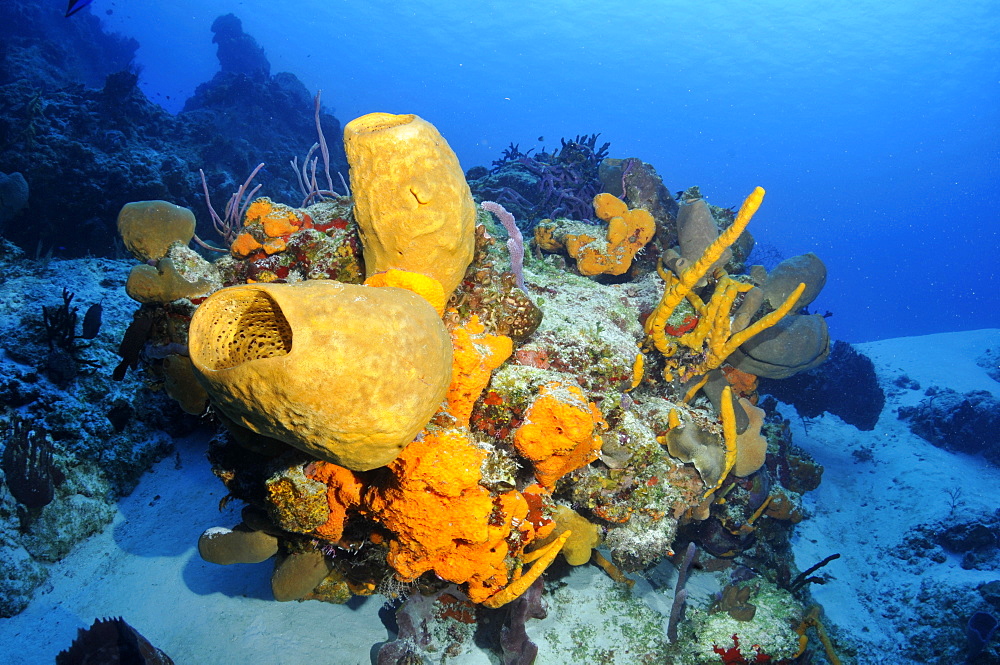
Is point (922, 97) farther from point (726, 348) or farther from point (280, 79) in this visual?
point (726, 348)

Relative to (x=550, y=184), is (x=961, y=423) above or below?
above

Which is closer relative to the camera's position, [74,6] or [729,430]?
[729,430]

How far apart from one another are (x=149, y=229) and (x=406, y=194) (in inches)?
97.8

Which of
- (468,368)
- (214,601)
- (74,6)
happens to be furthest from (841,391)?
(74,6)

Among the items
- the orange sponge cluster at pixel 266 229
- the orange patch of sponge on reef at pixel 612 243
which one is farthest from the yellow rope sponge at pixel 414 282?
the orange patch of sponge on reef at pixel 612 243

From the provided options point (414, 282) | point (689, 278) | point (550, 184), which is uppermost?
point (550, 184)

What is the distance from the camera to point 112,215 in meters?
9.57

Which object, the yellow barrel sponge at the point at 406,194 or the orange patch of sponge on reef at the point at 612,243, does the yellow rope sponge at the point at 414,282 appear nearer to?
the yellow barrel sponge at the point at 406,194

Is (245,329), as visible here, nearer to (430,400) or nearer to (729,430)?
(430,400)

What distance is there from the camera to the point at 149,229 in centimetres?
333

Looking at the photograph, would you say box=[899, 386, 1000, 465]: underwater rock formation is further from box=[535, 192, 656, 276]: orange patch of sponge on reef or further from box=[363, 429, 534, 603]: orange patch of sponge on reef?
box=[363, 429, 534, 603]: orange patch of sponge on reef

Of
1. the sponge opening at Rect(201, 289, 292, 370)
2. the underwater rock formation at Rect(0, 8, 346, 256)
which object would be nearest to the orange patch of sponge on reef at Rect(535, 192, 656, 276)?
the sponge opening at Rect(201, 289, 292, 370)

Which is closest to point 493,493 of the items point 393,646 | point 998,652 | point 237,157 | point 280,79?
point 393,646

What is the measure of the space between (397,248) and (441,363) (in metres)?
0.87
